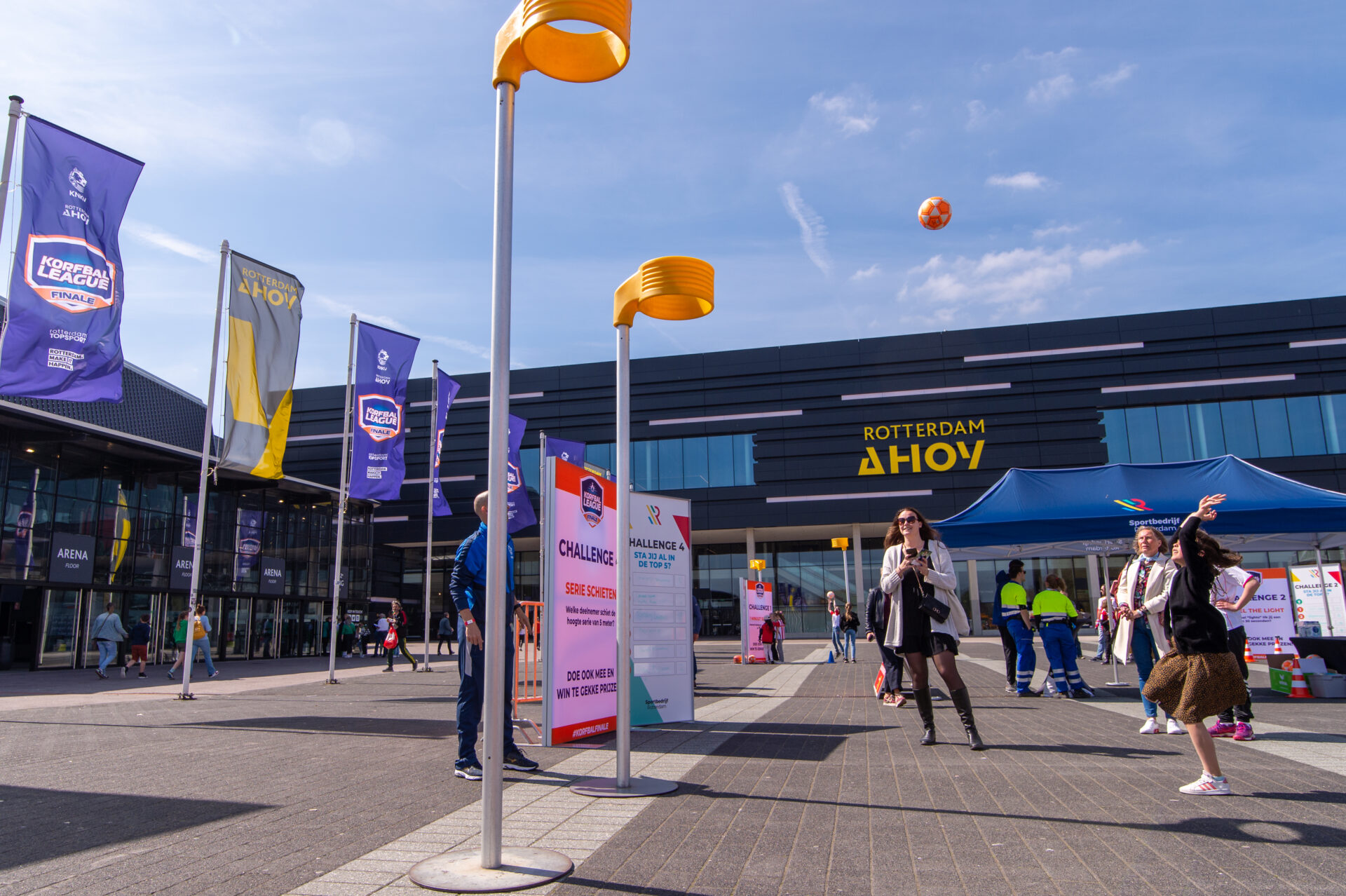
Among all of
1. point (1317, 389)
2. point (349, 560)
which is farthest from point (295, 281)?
point (1317, 389)

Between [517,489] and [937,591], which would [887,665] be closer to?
[937,591]

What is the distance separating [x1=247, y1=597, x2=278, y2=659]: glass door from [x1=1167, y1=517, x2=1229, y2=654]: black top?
30.9 meters

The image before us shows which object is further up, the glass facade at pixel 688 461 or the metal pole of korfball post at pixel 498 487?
the glass facade at pixel 688 461

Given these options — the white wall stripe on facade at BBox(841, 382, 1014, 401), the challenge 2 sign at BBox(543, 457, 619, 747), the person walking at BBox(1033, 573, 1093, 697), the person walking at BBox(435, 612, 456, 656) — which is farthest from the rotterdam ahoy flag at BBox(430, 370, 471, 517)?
the white wall stripe on facade at BBox(841, 382, 1014, 401)

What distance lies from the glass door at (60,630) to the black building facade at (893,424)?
2212cm

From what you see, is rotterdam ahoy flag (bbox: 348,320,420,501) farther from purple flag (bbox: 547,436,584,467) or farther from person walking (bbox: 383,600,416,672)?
person walking (bbox: 383,600,416,672)

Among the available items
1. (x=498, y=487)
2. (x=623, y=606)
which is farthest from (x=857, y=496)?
(x=498, y=487)

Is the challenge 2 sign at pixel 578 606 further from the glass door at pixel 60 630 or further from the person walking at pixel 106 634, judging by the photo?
the glass door at pixel 60 630

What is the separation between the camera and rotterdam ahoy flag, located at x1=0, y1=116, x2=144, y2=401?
35.1 ft

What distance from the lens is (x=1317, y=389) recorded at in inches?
1503

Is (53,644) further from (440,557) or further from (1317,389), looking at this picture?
(1317,389)

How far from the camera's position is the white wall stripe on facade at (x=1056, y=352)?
133 feet

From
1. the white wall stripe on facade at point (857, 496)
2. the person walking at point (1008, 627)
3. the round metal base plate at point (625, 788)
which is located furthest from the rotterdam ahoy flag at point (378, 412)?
the white wall stripe on facade at point (857, 496)

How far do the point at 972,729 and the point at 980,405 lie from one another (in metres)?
37.0
